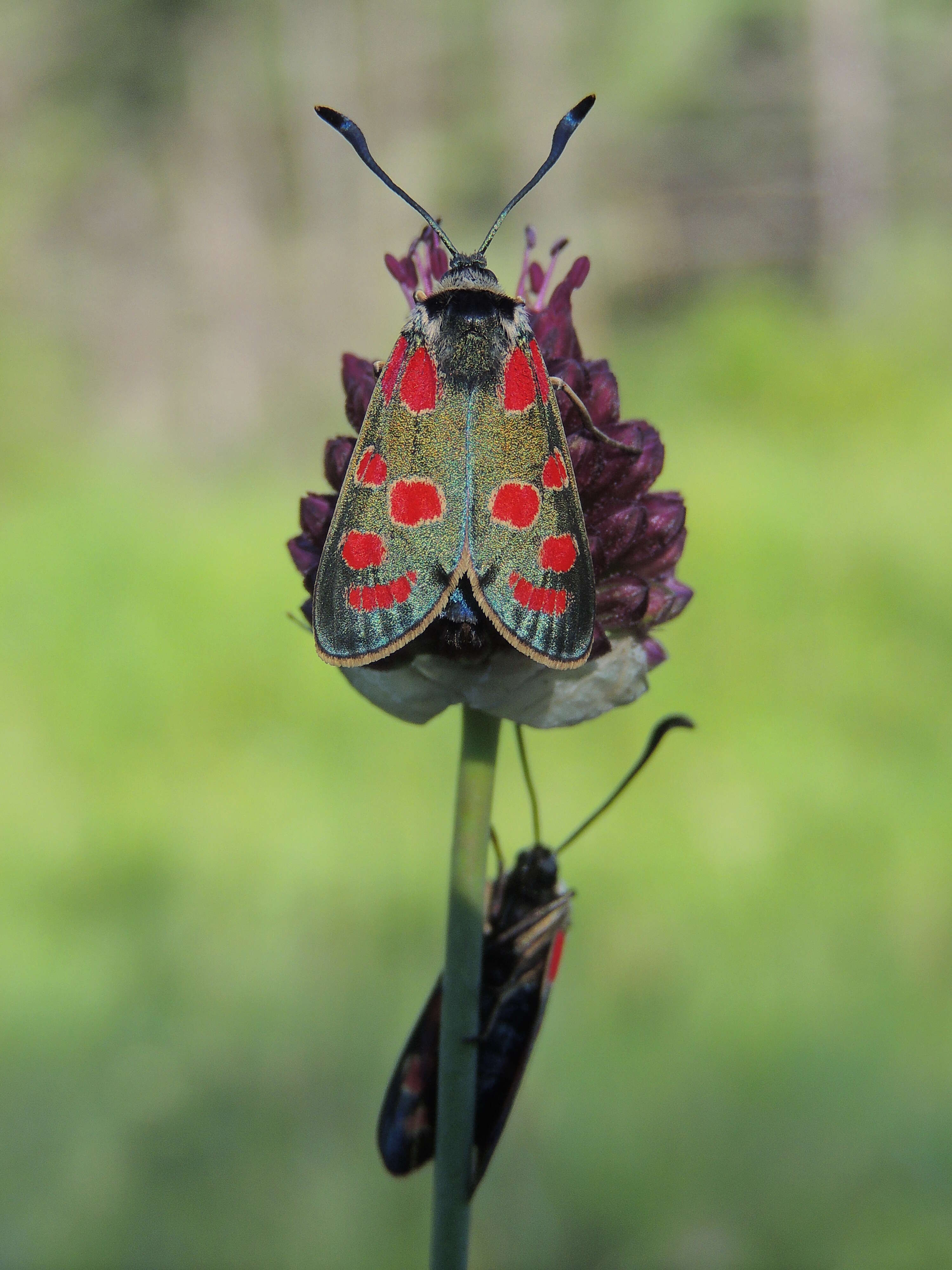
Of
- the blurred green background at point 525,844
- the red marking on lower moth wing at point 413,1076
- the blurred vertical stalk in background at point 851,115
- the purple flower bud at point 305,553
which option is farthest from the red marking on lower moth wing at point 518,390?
the blurred vertical stalk in background at point 851,115

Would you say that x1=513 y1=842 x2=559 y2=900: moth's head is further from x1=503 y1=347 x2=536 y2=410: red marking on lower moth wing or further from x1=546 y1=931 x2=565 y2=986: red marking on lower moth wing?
x1=503 y1=347 x2=536 y2=410: red marking on lower moth wing

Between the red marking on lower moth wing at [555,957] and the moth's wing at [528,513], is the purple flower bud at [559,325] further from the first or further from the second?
the red marking on lower moth wing at [555,957]

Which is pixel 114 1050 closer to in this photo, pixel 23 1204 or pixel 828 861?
pixel 23 1204

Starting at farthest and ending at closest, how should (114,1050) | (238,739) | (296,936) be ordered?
(238,739) → (296,936) → (114,1050)

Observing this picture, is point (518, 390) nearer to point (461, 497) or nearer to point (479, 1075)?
point (461, 497)

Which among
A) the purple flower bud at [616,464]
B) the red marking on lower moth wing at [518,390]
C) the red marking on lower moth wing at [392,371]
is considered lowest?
the purple flower bud at [616,464]

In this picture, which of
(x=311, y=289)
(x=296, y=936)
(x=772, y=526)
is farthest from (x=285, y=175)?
(x=296, y=936)
